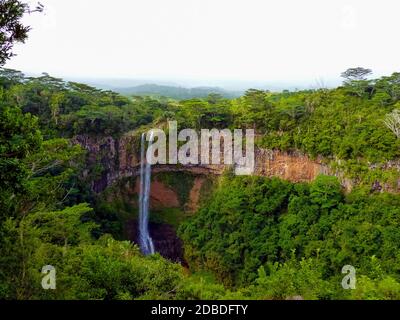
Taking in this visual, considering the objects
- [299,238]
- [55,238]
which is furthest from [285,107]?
[55,238]

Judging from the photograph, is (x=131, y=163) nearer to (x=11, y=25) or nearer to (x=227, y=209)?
(x=227, y=209)

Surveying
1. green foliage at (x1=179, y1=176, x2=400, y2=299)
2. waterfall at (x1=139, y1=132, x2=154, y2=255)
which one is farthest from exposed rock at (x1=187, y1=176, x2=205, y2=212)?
waterfall at (x1=139, y1=132, x2=154, y2=255)

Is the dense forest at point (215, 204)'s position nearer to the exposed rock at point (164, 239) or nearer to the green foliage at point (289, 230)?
the green foliage at point (289, 230)

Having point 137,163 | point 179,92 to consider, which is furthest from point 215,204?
point 179,92

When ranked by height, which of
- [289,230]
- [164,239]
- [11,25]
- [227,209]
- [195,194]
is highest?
[11,25]

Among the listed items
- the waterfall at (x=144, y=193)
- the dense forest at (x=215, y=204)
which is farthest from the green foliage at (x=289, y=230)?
the waterfall at (x=144, y=193)

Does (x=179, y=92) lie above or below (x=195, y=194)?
above

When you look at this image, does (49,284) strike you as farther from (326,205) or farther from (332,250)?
(326,205)

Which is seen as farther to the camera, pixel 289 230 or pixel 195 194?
pixel 195 194

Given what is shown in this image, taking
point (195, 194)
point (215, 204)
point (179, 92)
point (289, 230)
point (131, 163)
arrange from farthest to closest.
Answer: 1. point (179, 92)
2. point (195, 194)
3. point (131, 163)
4. point (215, 204)
5. point (289, 230)

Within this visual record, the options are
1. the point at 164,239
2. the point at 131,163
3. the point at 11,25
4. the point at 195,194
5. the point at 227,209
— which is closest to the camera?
the point at 11,25
